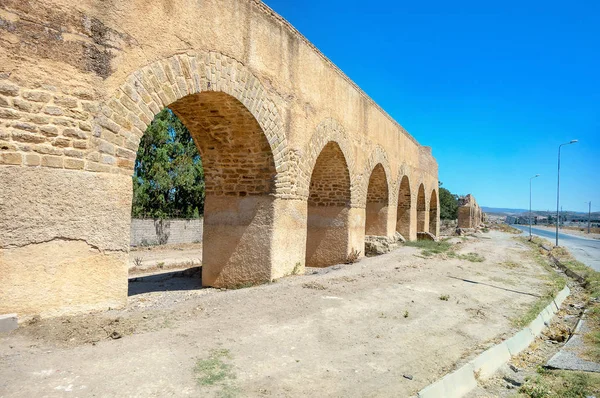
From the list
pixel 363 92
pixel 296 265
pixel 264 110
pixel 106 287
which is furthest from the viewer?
pixel 363 92

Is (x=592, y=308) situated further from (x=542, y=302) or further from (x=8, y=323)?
(x=8, y=323)

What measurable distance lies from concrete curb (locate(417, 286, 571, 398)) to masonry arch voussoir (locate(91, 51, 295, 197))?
12.2 feet

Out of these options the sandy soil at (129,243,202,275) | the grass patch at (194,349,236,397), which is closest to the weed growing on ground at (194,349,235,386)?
the grass patch at (194,349,236,397)

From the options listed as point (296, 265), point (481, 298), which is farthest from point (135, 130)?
point (481, 298)

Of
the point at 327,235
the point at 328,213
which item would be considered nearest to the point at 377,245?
the point at 327,235

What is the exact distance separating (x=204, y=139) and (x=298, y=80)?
2.14 metres

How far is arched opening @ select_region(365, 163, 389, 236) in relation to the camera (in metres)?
13.5

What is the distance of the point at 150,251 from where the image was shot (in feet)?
47.3

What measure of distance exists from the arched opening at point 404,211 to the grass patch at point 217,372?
14.1 metres

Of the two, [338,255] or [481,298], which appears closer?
[481,298]

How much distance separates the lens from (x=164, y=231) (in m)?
16.0

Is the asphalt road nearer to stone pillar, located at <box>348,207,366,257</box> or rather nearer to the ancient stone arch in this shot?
stone pillar, located at <box>348,207,366,257</box>

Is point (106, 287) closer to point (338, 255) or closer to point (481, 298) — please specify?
point (481, 298)

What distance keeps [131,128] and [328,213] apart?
21.3 ft
